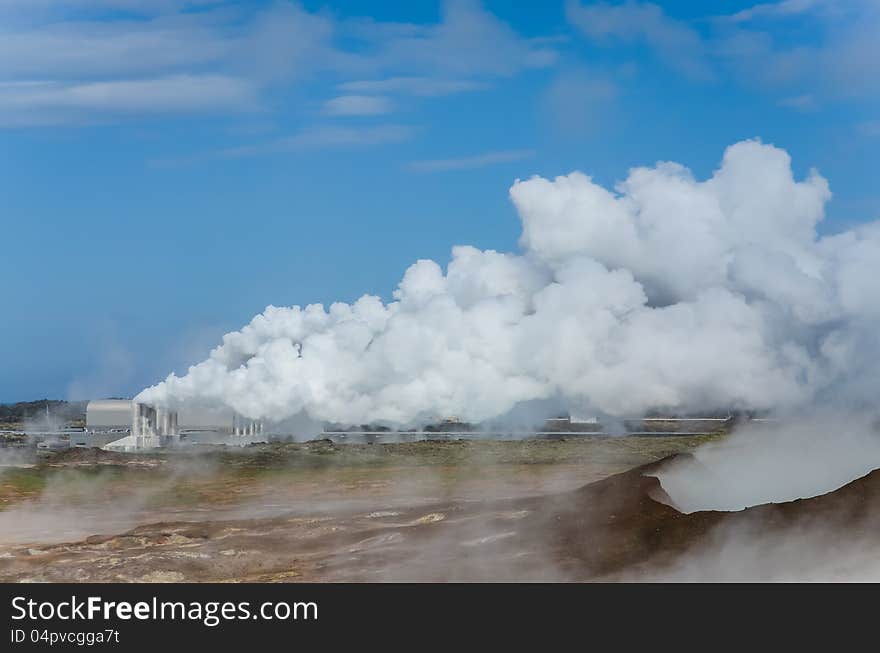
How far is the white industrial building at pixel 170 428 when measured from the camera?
116 meters

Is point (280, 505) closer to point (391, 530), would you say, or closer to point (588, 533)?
point (391, 530)

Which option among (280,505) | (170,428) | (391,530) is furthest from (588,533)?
(170,428)

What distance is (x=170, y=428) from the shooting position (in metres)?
120

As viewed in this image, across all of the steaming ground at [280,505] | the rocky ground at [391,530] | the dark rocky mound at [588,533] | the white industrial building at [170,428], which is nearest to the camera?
the dark rocky mound at [588,533]

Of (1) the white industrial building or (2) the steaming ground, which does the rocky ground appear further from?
(1) the white industrial building

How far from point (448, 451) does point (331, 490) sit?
2353 centimetres

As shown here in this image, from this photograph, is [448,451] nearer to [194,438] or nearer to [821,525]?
[194,438]

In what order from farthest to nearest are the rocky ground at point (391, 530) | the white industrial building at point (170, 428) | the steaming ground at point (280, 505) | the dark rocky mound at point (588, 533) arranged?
the white industrial building at point (170, 428) → the steaming ground at point (280, 505) → the rocky ground at point (391, 530) → the dark rocky mound at point (588, 533)

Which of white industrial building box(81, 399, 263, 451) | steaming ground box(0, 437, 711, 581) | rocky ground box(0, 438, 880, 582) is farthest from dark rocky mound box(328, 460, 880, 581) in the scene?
white industrial building box(81, 399, 263, 451)

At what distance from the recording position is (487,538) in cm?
4825

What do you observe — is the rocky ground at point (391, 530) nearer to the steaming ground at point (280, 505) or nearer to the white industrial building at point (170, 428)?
the steaming ground at point (280, 505)

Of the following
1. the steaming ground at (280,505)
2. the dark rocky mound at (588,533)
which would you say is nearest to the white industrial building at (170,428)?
the steaming ground at (280,505)

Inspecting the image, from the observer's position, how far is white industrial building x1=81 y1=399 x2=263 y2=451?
116062 mm
